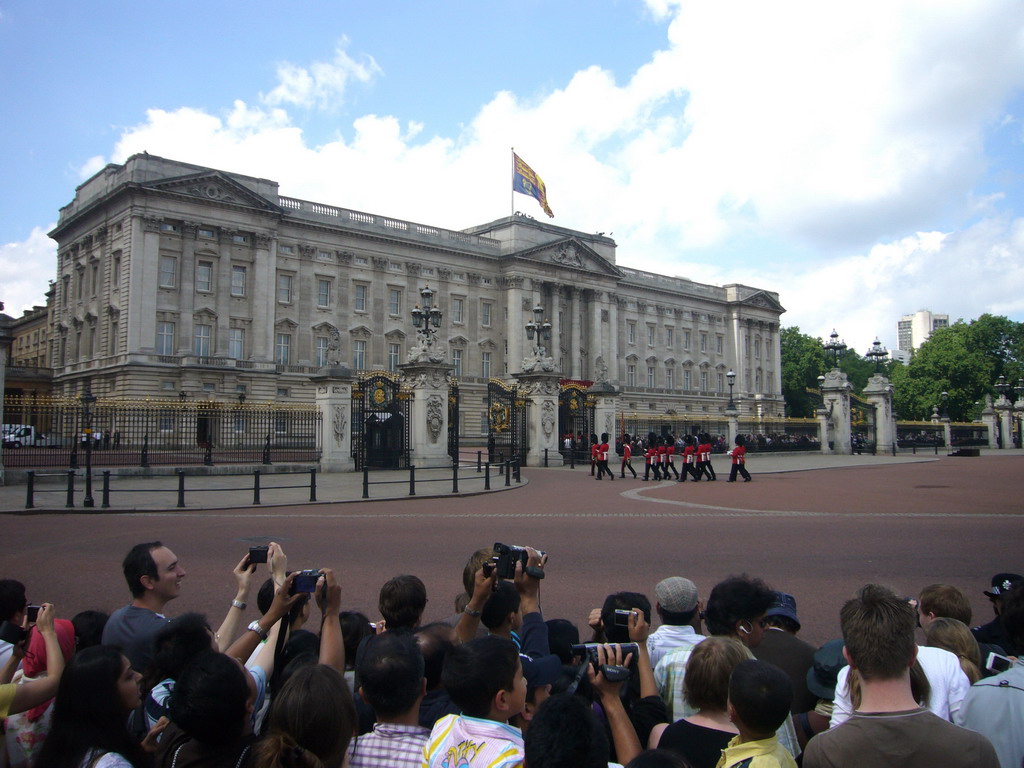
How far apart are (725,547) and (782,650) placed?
7.53 meters

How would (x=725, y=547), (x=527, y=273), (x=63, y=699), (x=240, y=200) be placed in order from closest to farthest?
(x=63, y=699)
(x=725, y=547)
(x=240, y=200)
(x=527, y=273)

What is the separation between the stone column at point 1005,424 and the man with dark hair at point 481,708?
72.4 m

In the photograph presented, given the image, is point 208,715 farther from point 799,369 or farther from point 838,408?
point 799,369

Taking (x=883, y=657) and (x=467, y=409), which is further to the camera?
(x=467, y=409)

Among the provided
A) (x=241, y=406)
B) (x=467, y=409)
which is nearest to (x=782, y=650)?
(x=241, y=406)

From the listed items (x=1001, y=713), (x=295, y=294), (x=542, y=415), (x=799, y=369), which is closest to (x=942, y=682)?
(x=1001, y=713)

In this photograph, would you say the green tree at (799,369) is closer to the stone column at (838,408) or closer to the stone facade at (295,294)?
the stone facade at (295,294)

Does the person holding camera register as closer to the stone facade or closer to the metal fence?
the metal fence

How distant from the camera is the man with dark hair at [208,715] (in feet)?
9.63

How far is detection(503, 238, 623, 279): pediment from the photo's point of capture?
70.9 m

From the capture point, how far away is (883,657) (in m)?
2.93

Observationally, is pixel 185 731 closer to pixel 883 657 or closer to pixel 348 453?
pixel 883 657

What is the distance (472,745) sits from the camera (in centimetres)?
296

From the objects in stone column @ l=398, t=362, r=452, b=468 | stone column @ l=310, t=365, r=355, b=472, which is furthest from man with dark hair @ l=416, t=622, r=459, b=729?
stone column @ l=398, t=362, r=452, b=468
